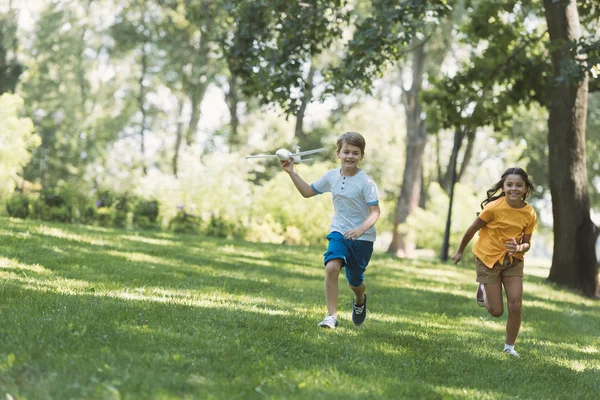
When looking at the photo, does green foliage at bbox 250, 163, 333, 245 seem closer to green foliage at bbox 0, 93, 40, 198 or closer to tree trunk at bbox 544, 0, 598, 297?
green foliage at bbox 0, 93, 40, 198

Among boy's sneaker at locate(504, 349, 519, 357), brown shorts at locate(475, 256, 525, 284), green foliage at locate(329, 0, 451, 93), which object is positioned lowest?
boy's sneaker at locate(504, 349, 519, 357)

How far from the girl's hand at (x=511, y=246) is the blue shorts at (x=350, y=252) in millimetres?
1274

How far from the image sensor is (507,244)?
6953 millimetres

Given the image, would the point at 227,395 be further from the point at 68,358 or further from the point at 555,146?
the point at 555,146

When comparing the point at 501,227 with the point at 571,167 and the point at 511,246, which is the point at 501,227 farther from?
the point at 571,167

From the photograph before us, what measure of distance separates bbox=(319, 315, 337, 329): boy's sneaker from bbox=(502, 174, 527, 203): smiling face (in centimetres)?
204

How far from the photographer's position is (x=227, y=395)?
168 inches

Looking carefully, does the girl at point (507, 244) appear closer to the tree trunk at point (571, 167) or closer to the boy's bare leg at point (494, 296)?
the boy's bare leg at point (494, 296)

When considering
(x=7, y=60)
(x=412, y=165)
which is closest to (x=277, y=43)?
(x=412, y=165)

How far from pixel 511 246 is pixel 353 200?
5.06 ft

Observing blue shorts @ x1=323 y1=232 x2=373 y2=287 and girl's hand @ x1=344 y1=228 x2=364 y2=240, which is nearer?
girl's hand @ x1=344 y1=228 x2=364 y2=240

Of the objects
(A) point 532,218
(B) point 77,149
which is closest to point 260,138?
(B) point 77,149

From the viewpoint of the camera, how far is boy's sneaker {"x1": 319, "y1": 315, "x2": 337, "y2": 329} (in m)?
6.95

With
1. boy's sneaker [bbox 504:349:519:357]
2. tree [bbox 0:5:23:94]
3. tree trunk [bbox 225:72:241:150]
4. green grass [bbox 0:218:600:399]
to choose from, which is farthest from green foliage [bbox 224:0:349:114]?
tree trunk [bbox 225:72:241:150]
